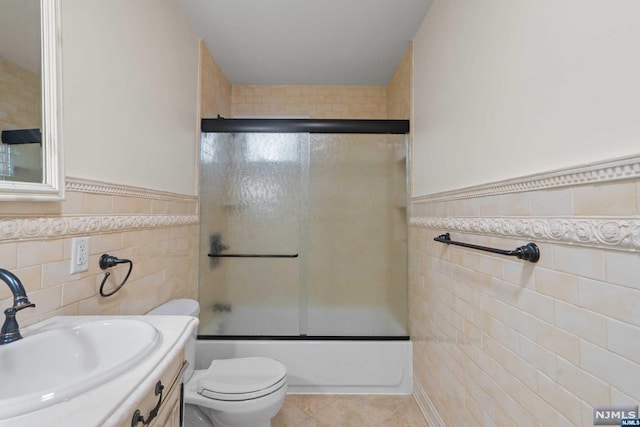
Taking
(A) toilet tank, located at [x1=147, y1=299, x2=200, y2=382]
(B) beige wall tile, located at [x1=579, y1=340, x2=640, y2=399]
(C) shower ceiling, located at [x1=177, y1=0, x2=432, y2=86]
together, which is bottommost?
(A) toilet tank, located at [x1=147, y1=299, x2=200, y2=382]

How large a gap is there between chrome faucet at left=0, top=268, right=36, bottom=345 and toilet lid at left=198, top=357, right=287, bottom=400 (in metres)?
0.86

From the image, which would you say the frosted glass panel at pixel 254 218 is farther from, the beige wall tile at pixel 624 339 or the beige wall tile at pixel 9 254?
the beige wall tile at pixel 624 339

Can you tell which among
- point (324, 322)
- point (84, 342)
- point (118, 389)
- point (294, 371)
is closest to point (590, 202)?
point (118, 389)

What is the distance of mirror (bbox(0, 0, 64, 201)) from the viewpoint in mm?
808

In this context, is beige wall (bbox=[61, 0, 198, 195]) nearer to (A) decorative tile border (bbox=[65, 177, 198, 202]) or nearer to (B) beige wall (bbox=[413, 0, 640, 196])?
(A) decorative tile border (bbox=[65, 177, 198, 202])

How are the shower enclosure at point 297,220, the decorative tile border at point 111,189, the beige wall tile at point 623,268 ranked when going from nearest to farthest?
the beige wall tile at point 623,268
the decorative tile border at point 111,189
the shower enclosure at point 297,220

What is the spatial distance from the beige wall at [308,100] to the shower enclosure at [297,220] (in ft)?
2.71

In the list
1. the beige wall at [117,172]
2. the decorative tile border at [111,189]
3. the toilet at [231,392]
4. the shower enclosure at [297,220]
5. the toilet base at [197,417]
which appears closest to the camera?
the beige wall at [117,172]

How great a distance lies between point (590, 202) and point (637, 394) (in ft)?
1.38

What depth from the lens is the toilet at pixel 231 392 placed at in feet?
4.35

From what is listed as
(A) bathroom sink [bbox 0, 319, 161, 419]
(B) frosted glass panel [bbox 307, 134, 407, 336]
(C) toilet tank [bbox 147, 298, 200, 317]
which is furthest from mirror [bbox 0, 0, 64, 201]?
(B) frosted glass panel [bbox 307, 134, 407, 336]

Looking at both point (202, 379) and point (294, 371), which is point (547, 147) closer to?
point (202, 379)

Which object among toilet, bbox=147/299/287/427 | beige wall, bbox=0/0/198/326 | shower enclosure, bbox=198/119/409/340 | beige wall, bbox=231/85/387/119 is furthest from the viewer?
beige wall, bbox=231/85/387/119

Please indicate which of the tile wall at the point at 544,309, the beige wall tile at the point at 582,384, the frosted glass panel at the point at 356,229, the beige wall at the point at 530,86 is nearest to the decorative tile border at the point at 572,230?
the tile wall at the point at 544,309
